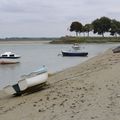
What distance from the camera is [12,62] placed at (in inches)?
2234

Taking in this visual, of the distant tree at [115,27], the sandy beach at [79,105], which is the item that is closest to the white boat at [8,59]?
the sandy beach at [79,105]

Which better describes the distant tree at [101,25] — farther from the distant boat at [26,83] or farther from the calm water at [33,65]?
the distant boat at [26,83]

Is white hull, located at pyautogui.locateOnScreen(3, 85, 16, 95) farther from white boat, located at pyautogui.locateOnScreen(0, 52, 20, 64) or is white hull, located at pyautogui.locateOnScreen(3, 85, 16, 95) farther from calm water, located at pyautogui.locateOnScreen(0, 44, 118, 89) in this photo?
white boat, located at pyautogui.locateOnScreen(0, 52, 20, 64)

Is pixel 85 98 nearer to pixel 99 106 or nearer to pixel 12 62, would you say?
pixel 99 106

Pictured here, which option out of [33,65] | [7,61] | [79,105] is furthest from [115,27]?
[79,105]

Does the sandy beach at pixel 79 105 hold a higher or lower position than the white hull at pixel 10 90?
higher

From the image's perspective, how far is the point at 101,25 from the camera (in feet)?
503

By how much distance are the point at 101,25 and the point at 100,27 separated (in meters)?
1.53

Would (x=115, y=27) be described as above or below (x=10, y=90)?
below

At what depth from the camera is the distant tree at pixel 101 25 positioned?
154 m

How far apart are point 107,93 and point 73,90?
252cm

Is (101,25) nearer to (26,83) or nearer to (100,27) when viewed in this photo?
(100,27)

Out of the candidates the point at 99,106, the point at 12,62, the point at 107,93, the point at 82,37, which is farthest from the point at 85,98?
the point at 82,37

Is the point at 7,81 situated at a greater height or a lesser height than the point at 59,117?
lesser
